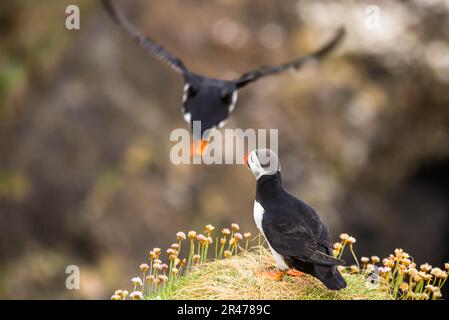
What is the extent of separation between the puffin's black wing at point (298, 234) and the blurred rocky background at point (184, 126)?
7.58m

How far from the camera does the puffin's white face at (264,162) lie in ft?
Answer: 15.7

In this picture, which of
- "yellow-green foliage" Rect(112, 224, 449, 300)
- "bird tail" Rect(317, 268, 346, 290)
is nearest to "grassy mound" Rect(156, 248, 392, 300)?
"yellow-green foliage" Rect(112, 224, 449, 300)

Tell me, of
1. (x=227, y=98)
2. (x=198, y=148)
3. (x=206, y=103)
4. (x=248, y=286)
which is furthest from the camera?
(x=227, y=98)

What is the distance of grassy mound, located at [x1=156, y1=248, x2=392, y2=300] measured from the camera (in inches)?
188

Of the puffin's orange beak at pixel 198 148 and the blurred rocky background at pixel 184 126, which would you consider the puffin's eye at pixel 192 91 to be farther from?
the blurred rocky background at pixel 184 126

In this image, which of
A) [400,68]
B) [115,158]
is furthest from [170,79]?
[400,68]

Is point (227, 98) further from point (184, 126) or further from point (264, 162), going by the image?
point (184, 126)

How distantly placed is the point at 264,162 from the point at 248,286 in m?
0.83

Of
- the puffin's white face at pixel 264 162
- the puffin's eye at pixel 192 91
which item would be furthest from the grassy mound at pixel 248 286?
the puffin's eye at pixel 192 91

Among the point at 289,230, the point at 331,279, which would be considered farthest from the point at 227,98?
the point at 331,279

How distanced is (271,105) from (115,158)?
309 cm

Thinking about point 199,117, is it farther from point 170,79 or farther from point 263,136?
point 170,79

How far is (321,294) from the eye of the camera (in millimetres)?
4797

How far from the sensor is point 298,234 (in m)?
4.59
